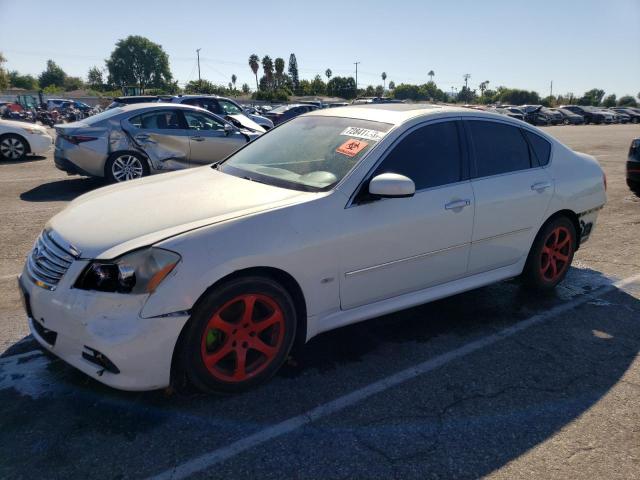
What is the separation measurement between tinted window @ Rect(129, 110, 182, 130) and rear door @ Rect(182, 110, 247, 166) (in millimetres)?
228

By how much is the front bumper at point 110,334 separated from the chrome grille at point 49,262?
6cm

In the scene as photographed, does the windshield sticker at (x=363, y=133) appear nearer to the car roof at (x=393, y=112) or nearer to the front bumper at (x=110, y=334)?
the car roof at (x=393, y=112)

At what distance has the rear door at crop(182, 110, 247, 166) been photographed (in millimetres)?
9438

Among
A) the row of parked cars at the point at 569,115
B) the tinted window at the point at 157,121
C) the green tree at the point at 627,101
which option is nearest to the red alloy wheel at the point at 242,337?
the tinted window at the point at 157,121

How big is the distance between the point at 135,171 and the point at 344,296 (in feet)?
22.5

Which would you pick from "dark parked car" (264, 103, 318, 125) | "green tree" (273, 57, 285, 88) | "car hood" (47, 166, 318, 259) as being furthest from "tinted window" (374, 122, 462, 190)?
"green tree" (273, 57, 285, 88)

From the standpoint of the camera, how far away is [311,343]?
143 inches

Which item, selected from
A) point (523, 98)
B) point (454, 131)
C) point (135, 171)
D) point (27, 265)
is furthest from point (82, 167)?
point (523, 98)

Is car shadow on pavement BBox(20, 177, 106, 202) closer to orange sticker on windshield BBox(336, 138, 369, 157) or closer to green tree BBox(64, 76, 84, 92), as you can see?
orange sticker on windshield BBox(336, 138, 369, 157)

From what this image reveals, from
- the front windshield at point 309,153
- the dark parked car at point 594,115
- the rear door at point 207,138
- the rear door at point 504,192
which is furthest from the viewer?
the dark parked car at point 594,115

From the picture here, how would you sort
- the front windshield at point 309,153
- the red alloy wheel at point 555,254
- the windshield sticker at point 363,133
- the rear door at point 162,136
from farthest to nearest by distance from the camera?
1. the rear door at point 162,136
2. the red alloy wheel at point 555,254
3. the windshield sticker at point 363,133
4. the front windshield at point 309,153

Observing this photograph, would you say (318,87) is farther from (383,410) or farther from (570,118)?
(383,410)

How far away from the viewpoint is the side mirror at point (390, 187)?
3.15 meters

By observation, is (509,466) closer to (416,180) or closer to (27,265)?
(416,180)
